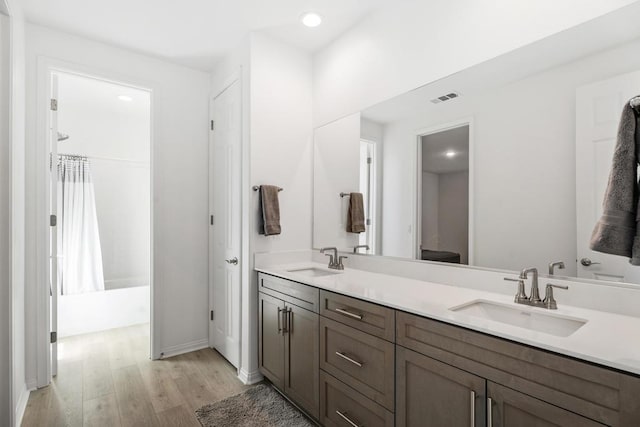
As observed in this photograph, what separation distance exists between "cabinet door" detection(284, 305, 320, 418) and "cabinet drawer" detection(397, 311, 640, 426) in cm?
74

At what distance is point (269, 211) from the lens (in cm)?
239

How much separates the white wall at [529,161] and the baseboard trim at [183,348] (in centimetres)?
249

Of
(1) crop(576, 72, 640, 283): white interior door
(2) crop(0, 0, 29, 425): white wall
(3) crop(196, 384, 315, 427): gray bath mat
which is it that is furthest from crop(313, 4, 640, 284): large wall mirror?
(2) crop(0, 0, 29, 425): white wall

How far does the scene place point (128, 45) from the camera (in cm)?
264

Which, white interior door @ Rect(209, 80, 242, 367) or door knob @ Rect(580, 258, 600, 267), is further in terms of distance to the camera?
white interior door @ Rect(209, 80, 242, 367)

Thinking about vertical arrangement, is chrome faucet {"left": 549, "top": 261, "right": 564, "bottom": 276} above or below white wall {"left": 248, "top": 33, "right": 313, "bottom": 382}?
below

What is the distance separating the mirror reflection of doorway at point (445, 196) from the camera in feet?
5.91

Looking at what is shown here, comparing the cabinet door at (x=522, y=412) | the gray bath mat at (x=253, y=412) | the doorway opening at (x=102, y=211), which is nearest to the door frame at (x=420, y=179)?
the cabinet door at (x=522, y=412)

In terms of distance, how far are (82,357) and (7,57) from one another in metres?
2.39

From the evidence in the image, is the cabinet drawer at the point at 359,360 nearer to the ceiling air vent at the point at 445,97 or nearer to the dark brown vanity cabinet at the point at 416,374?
the dark brown vanity cabinet at the point at 416,374

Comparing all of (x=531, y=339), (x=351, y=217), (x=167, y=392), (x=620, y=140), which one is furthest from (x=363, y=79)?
(x=167, y=392)

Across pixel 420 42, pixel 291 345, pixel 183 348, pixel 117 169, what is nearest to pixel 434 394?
pixel 291 345

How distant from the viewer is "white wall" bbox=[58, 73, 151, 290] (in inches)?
147

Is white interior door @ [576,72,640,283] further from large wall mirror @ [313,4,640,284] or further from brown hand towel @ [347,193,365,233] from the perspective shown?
brown hand towel @ [347,193,365,233]
